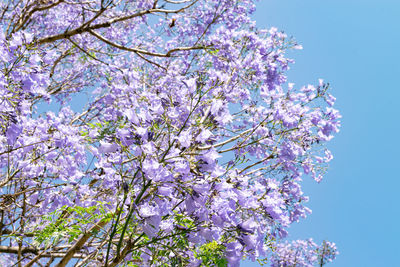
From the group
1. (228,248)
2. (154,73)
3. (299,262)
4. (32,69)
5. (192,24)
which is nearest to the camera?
(228,248)

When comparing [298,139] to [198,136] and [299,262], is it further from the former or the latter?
[299,262]

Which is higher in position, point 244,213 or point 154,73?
point 154,73

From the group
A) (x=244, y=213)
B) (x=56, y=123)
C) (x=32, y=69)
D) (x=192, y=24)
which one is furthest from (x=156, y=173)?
(x=192, y=24)

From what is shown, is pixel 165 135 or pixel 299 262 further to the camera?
pixel 299 262

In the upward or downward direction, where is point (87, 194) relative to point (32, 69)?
downward

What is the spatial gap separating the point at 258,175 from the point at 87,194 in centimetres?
168

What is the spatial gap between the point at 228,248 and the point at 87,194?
5.15ft

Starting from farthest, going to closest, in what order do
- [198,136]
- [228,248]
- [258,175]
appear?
[258,175], [228,248], [198,136]

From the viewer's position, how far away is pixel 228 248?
7.04 ft

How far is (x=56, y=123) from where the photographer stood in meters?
3.24

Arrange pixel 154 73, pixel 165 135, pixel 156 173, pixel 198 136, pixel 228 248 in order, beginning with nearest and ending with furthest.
Answer: pixel 156 173 → pixel 198 136 → pixel 165 135 → pixel 228 248 → pixel 154 73

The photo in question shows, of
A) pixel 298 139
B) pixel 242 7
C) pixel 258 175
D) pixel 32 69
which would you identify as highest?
pixel 242 7

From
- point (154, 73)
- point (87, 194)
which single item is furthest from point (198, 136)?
point (154, 73)

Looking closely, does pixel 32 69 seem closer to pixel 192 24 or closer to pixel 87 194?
pixel 87 194
